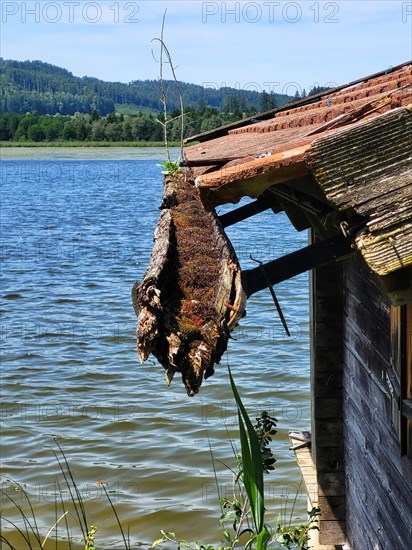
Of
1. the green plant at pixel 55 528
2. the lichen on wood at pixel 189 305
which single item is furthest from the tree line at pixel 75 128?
the lichen on wood at pixel 189 305

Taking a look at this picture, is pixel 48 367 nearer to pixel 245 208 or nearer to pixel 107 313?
pixel 107 313

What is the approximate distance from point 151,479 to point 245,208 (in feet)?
17.5

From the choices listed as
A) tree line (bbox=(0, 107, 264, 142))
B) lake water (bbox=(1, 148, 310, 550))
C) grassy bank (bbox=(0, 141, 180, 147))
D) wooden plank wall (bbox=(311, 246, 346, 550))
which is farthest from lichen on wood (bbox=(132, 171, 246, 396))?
grassy bank (bbox=(0, 141, 180, 147))

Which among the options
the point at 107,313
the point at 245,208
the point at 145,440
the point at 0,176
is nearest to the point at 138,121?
the point at 0,176

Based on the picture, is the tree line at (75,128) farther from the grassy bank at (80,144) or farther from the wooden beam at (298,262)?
the wooden beam at (298,262)

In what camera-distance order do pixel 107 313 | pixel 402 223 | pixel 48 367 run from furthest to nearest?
pixel 107 313 → pixel 48 367 → pixel 402 223

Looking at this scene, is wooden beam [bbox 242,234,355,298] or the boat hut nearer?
the boat hut

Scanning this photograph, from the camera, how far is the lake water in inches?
319

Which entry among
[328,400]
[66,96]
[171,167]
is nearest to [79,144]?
[66,96]

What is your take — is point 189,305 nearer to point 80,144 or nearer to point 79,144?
point 80,144

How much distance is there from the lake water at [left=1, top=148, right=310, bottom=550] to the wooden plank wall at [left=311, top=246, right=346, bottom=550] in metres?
1.30

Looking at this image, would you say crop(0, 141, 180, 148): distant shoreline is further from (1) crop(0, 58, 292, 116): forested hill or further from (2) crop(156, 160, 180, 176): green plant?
(2) crop(156, 160, 180, 176): green plant

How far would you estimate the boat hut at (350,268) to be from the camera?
6.56ft

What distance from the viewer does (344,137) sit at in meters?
2.02
